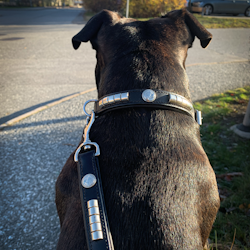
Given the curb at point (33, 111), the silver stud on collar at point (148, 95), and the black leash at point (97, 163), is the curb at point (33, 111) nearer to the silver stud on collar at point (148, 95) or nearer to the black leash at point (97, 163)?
the black leash at point (97, 163)

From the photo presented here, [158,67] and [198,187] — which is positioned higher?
[158,67]

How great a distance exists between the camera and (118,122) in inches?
48.1

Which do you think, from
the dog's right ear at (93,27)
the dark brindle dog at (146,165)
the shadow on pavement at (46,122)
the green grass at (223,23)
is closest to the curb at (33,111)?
the shadow on pavement at (46,122)

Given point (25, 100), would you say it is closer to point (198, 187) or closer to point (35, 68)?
point (35, 68)

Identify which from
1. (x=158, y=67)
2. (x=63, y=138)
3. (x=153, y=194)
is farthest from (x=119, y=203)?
(x=63, y=138)

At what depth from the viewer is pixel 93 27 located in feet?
5.35

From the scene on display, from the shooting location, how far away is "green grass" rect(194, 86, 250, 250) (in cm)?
206

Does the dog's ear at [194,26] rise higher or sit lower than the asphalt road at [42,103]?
higher

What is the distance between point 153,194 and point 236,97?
14.4 feet

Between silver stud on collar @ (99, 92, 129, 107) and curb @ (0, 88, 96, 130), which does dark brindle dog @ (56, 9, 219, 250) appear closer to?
silver stud on collar @ (99, 92, 129, 107)

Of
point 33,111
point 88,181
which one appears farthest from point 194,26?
point 33,111

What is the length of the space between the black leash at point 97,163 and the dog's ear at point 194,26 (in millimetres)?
674

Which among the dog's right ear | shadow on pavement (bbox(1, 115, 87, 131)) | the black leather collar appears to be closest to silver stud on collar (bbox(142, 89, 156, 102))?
the black leather collar

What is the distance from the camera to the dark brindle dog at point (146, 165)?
1.00 m
